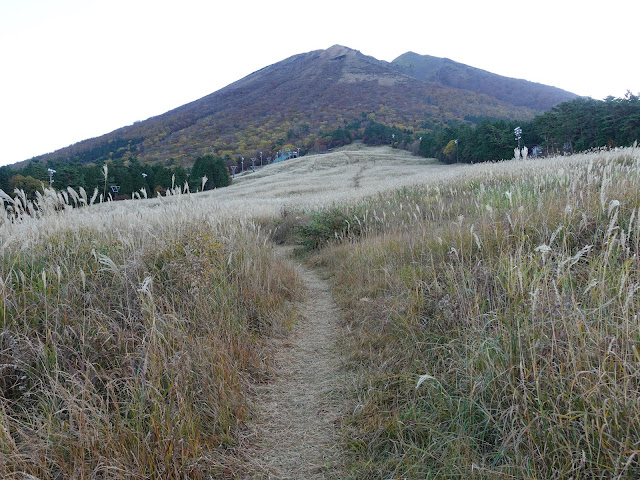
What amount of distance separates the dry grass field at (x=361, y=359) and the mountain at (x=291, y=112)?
80023 mm

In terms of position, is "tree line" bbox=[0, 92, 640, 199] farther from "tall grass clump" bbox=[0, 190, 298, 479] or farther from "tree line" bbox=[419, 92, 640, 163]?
"tall grass clump" bbox=[0, 190, 298, 479]

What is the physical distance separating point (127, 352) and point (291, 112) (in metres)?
116

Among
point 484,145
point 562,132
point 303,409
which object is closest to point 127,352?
point 303,409

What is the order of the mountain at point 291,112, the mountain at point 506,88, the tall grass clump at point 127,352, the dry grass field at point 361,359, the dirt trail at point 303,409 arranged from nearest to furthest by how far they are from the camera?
the dry grass field at point 361,359
the tall grass clump at point 127,352
the dirt trail at point 303,409
the mountain at point 291,112
the mountain at point 506,88

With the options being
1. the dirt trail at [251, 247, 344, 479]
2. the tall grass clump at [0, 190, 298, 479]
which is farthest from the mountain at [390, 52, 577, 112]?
the tall grass clump at [0, 190, 298, 479]

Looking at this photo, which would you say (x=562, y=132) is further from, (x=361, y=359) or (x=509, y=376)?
(x=509, y=376)

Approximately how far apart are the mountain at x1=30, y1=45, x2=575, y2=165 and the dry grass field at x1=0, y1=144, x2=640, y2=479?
8002cm

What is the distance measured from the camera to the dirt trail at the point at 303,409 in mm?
2365

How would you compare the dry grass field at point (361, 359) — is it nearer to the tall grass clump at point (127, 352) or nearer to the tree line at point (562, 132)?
the tall grass clump at point (127, 352)

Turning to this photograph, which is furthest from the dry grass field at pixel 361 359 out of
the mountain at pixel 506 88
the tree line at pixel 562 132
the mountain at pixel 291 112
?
the mountain at pixel 506 88

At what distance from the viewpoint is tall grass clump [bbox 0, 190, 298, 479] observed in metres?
2.06

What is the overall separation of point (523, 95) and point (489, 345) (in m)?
169

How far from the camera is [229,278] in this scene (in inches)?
197

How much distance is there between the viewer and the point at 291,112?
110625mm
